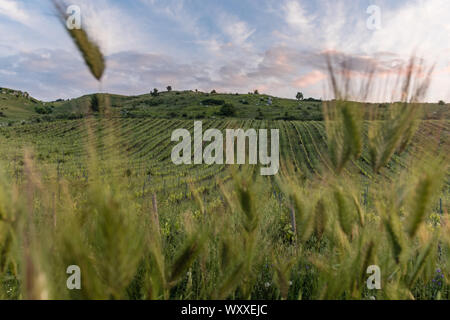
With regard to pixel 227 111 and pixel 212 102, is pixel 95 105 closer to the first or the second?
pixel 227 111

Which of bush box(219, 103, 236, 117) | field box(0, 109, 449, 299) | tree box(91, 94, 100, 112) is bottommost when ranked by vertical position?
field box(0, 109, 449, 299)

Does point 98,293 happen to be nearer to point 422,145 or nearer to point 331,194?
point 331,194

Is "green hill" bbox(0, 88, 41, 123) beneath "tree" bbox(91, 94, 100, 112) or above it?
above

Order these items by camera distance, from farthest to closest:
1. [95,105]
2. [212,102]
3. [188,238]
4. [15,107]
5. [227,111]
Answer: [212,102] → [15,107] → [227,111] → [188,238] → [95,105]

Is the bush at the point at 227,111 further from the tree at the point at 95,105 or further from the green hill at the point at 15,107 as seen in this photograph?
the tree at the point at 95,105

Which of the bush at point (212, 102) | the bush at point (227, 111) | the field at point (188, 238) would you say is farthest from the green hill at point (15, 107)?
the field at point (188, 238)

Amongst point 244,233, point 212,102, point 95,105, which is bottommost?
point 244,233

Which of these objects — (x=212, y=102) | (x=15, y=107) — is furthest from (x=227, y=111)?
(x=15, y=107)

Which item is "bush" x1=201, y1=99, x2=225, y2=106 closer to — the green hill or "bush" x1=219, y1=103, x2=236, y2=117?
"bush" x1=219, y1=103, x2=236, y2=117

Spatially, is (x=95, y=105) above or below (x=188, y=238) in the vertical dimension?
above

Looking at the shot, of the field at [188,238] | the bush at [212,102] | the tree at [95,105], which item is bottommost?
the field at [188,238]

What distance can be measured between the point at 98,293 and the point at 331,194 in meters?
1.08

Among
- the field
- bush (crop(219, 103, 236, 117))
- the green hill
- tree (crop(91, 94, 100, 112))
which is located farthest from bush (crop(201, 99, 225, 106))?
tree (crop(91, 94, 100, 112))
